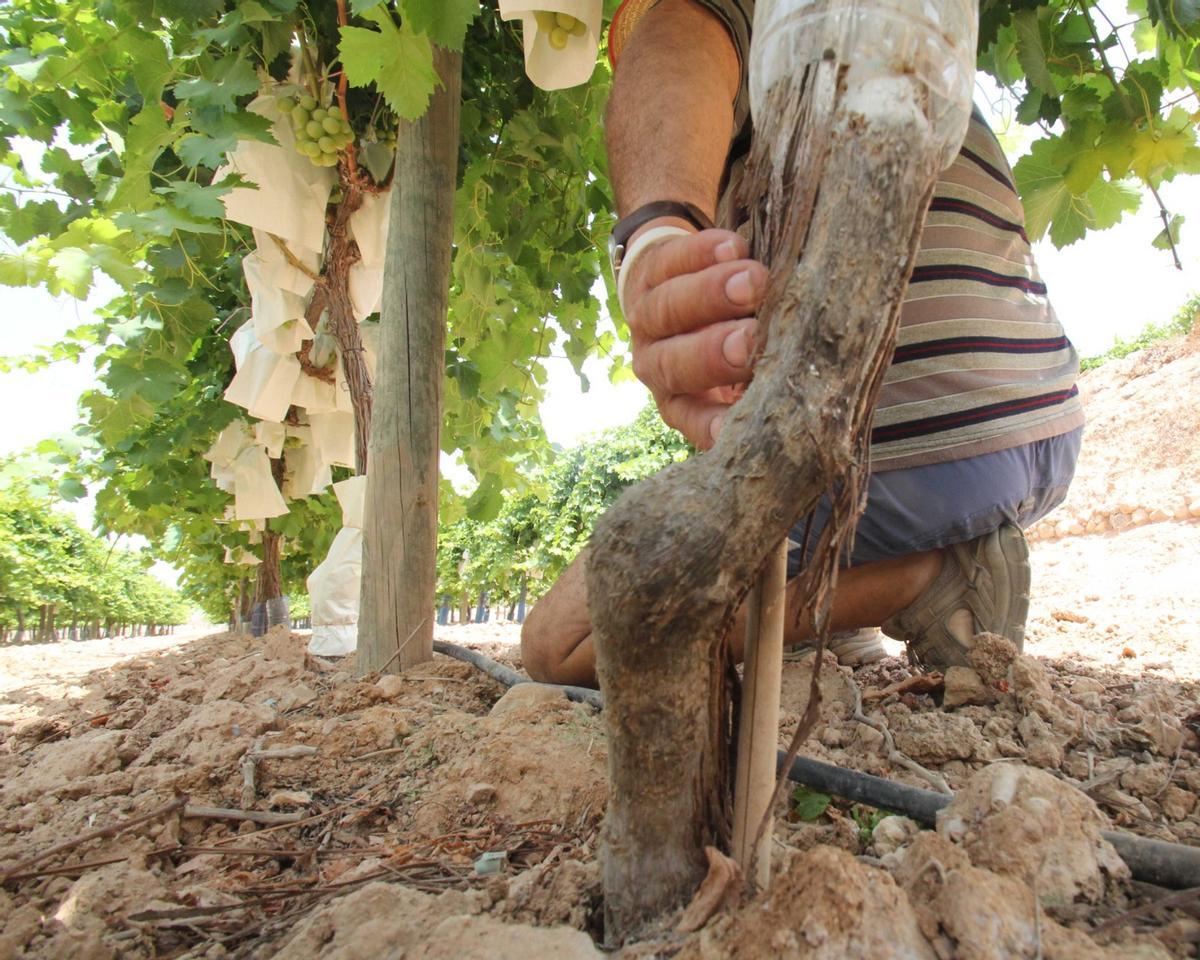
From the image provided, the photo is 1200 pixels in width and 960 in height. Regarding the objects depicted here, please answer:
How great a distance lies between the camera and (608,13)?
7.72 feet

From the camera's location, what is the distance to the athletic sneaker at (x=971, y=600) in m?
Answer: 1.66

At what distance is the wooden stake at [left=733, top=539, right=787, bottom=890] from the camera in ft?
2.24

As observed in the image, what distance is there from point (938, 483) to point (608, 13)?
1.91m

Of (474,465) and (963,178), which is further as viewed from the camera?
(474,465)

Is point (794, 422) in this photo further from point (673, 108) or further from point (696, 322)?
point (673, 108)

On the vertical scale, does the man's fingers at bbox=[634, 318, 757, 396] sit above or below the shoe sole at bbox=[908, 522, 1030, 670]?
above

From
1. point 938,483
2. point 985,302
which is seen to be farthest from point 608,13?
point 938,483

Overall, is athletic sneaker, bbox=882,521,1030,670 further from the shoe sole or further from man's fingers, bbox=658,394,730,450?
man's fingers, bbox=658,394,730,450

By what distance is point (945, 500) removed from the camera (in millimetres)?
1613

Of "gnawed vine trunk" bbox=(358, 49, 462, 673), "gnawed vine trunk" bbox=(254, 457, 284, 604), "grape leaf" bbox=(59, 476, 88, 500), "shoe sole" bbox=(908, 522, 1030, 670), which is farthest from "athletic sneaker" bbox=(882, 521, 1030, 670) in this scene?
"gnawed vine trunk" bbox=(254, 457, 284, 604)

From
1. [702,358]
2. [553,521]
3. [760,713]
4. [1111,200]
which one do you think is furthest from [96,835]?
[553,521]

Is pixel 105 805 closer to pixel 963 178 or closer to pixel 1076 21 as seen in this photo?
pixel 963 178

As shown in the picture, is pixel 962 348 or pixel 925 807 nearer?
pixel 925 807

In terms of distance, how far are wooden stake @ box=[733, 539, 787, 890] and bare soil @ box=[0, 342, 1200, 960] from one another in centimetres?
6
